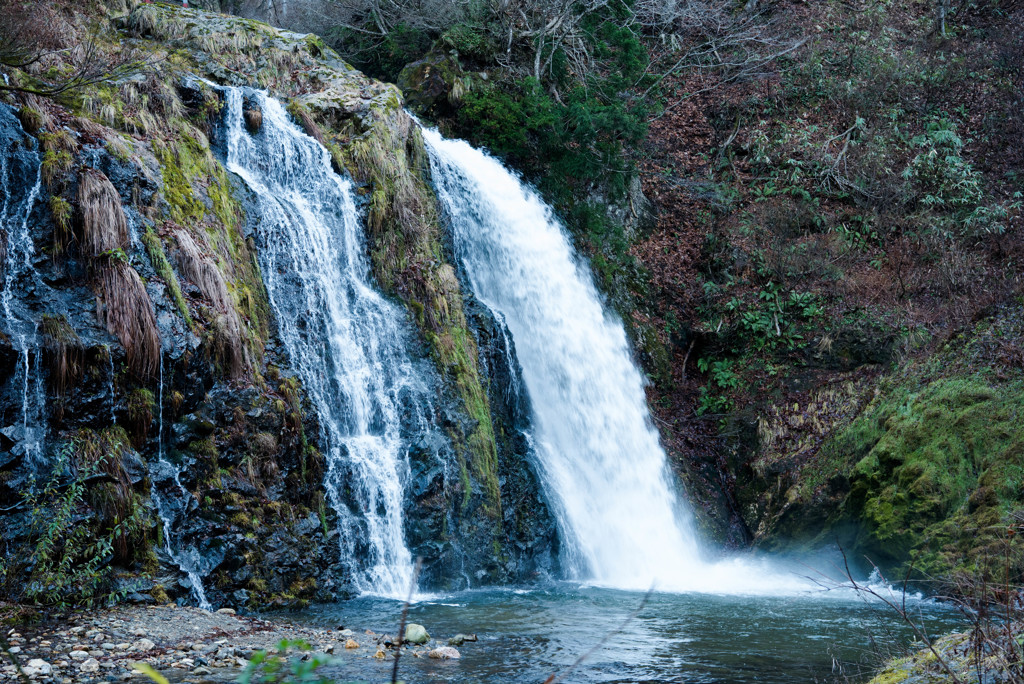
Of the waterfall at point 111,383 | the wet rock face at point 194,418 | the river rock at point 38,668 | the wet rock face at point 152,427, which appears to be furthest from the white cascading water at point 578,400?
the river rock at point 38,668

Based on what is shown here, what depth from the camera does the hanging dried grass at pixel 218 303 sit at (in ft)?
24.8

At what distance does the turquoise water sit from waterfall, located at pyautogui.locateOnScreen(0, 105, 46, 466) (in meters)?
2.65

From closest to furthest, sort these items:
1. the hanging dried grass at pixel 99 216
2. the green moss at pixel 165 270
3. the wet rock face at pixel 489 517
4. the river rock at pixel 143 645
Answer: the river rock at pixel 143 645 → the hanging dried grass at pixel 99 216 → the green moss at pixel 165 270 → the wet rock face at pixel 489 517

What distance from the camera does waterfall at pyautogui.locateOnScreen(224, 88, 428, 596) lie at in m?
8.19

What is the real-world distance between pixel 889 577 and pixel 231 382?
8223 mm

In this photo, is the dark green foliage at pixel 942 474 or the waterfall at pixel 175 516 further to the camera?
the dark green foliage at pixel 942 474

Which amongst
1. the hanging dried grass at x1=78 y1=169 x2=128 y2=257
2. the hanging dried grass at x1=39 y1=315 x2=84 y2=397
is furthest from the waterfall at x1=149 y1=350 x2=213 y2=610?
the hanging dried grass at x1=78 y1=169 x2=128 y2=257

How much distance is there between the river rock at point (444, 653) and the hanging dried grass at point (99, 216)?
4.58 metres

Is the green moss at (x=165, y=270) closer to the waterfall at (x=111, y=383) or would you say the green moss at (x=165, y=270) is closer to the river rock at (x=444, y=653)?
the waterfall at (x=111, y=383)

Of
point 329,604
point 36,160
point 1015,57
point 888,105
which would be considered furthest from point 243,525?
point 1015,57

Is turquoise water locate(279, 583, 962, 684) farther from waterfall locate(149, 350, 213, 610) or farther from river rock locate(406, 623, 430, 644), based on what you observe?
waterfall locate(149, 350, 213, 610)

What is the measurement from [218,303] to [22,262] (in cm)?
173

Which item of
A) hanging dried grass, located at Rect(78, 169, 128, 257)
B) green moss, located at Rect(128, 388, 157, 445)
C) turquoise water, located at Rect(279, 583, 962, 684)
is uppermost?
hanging dried grass, located at Rect(78, 169, 128, 257)

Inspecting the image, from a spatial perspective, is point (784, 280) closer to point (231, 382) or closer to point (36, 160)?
point (231, 382)
